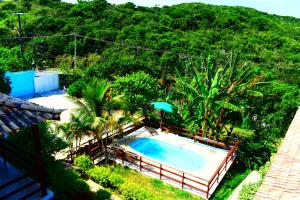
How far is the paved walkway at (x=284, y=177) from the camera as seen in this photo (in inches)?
235

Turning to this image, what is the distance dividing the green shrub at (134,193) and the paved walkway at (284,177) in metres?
5.45

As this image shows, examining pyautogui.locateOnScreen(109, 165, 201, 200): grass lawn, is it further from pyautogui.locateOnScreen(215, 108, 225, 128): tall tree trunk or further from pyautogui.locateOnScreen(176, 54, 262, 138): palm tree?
pyautogui.locateOnScreen(215, 108, 225, 128): tall tree trunk

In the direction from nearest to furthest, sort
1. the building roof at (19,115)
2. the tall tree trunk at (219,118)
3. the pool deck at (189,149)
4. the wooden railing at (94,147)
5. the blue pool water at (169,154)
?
the building roof at (19,115)
the pool deck at (189,149)
the wooden railing at (94,147)
the blue pool water at (169,154)
the tall tree trunk at (219,118)

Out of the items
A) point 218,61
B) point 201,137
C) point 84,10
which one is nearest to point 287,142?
point 201,137

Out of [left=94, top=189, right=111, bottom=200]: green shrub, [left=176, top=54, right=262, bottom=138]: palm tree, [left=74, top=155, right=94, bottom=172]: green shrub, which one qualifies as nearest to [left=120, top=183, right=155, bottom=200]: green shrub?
[left=94, top=189, right=111, bottom=200]: green shrub

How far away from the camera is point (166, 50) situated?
112 feet

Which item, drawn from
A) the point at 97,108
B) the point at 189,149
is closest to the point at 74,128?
the point at 97,108

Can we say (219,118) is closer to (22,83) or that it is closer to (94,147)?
(94,147)

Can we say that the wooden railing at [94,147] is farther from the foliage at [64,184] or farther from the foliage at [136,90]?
the foliage at [64,184]

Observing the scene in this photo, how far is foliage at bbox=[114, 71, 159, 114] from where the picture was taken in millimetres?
18641

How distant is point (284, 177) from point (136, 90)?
1304 cm

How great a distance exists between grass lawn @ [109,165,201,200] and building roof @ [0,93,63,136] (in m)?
6.80

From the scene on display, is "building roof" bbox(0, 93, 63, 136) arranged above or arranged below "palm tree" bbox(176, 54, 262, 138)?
above

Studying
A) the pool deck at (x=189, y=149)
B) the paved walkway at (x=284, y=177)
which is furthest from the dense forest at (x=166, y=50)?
the paved walkway at (x=284, y=177)
